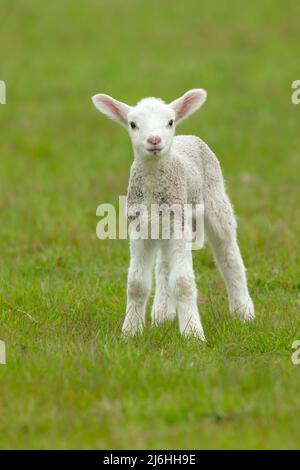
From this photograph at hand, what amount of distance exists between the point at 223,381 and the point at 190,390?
0.22 metres

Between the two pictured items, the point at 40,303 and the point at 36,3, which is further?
the point at 36,3

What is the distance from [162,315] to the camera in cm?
788

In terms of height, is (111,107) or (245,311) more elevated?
(111,107)

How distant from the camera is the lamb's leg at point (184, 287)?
6957mm

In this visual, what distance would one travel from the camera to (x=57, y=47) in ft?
83.1

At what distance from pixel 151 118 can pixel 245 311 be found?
197 cm

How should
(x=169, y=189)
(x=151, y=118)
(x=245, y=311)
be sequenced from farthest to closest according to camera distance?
1. (x=245, y=311)
2. (x=169, y=189)
3. (x=151, y=118)

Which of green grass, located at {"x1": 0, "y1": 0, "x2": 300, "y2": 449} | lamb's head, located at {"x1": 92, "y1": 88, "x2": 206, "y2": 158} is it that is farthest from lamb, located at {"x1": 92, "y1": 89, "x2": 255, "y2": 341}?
green grass, located at {"x1": 0, "y1": 0, "x2": 300, "y2": 449}

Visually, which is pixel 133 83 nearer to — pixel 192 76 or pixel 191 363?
pixel 192 76

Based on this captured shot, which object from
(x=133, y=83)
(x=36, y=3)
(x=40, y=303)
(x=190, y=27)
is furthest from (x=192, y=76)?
(x=40, y=303)

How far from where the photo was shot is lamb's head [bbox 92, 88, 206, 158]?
21.9ft

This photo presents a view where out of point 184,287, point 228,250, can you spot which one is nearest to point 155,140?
point 184,287

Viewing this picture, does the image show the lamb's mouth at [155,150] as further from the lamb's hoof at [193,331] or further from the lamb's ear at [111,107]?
the lamb's hoof at [193,331]

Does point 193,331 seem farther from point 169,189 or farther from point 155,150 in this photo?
point 155,150
